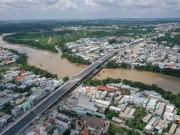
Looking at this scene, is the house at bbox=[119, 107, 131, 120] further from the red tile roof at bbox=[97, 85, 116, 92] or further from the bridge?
the bridge

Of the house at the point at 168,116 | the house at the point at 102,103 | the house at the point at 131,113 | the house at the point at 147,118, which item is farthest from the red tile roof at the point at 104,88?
the house at the point at 168,116

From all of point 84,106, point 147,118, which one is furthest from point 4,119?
point 147,118

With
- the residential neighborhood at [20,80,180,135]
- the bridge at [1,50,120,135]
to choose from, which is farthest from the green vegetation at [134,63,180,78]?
the bridge at [1,50,120,135]

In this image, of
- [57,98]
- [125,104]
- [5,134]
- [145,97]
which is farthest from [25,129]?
[145,97]

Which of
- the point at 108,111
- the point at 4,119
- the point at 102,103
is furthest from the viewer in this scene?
the point at 102,103

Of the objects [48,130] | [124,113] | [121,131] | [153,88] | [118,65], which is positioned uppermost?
[118,65]

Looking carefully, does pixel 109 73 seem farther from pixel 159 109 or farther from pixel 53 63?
pixel 159 109

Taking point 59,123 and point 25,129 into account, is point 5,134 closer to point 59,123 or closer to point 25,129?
point 25,129
